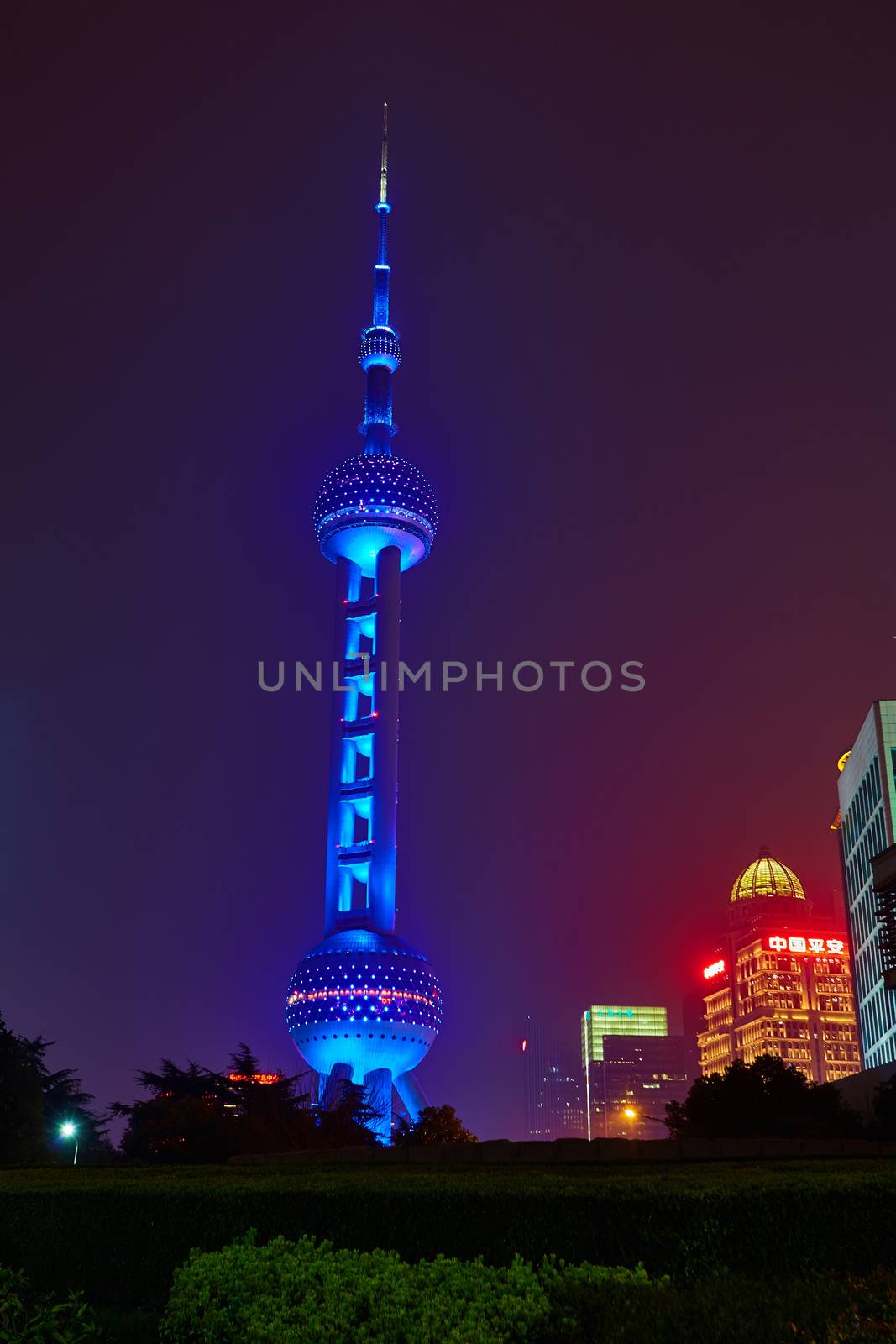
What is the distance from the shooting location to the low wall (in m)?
25.4

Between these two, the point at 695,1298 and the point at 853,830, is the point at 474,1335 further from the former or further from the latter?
the point at 853,830

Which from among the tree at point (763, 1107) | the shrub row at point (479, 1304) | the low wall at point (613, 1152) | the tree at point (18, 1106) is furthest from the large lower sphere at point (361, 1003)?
the shrub row at point (479, 1304)

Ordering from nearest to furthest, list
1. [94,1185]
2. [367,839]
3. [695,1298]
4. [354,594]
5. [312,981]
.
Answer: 1. [695,1298]
2. [94,1185]
3. [312,981]
4. [367,839]
5. [354,594]

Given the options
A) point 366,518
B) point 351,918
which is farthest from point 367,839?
point 366,518

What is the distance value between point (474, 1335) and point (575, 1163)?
36.7 ft

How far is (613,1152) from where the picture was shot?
25.9 meters

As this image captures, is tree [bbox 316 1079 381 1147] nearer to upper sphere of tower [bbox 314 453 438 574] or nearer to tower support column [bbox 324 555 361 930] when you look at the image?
tower support column [bbox 324 555 361 930]

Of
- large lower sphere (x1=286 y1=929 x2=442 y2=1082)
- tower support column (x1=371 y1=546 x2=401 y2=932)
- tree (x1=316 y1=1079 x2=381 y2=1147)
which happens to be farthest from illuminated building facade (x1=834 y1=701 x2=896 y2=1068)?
tree (x1=316 y1=1079 x2=381 y2=1147)

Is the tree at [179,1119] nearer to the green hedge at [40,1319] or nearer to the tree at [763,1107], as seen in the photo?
the tree at [763,1107]

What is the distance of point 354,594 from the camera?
133m

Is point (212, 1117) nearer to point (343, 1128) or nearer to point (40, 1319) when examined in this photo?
point (343, 1128)

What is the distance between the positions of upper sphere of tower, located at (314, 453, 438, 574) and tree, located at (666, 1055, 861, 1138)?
7817 centimetres

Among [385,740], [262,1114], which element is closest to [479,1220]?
[262,1114]

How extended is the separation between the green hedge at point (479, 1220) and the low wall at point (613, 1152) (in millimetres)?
7485
